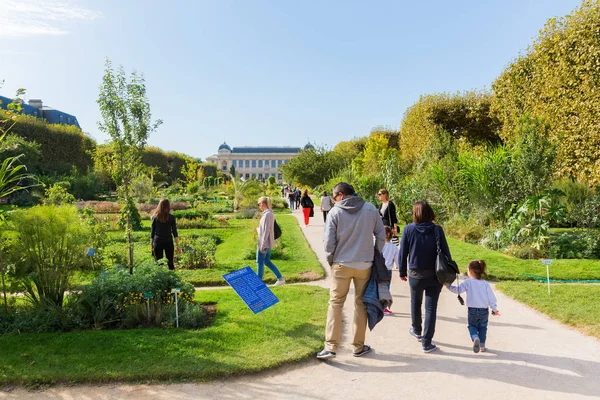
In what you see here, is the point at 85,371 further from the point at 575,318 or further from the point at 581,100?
the point at 581,100

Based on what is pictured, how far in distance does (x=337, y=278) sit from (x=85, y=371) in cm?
276

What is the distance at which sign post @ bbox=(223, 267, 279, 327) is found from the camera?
5.35 meters

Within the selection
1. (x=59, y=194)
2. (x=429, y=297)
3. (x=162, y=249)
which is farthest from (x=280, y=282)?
(x=59, y=194)

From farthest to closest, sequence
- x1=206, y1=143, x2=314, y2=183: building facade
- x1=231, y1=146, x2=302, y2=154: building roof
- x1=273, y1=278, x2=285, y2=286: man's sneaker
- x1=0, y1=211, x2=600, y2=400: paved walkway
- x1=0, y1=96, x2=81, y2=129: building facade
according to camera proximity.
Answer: x1=231, y1=146, x2=302, y2=154: building roof < x1=206, y1=143, x2=314, y2=183: building facade < x1=0, y1=96, x2=81, y2=129: building facade < x1=273, y1=278, x2=285, y2=286: man's sneaker < x1=0, y1=211, x2=600, y2=400: paved walkway

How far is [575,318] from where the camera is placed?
5785 millimetres

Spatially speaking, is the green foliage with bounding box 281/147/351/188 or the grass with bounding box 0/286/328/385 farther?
the green foliage with bounding box 281/147/351/188

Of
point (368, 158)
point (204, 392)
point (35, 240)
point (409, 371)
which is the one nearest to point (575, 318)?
point (409, 371)

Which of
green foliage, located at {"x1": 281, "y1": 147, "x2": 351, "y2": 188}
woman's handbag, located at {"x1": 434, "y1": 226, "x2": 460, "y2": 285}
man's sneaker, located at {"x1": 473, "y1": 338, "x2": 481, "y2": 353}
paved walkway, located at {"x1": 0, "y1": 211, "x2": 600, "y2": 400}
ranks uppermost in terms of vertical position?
green foliage, located at {"x1": 281, "y1": 147, "x2": 351, "y2": 188}

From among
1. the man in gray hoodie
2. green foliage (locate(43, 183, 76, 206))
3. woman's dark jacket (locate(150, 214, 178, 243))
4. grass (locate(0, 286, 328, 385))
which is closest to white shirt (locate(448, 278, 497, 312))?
the man in gray hoodie

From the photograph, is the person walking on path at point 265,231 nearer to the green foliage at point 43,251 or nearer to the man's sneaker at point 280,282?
the man's sneaker at point 280,282

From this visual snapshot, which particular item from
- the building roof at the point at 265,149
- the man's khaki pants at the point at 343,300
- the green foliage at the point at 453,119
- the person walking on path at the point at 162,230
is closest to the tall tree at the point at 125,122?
the person walking on path at the point at 162,230

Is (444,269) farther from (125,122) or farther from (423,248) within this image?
(125,122)

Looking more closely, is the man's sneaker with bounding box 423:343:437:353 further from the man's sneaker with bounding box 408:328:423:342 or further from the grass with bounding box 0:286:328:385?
the grass with bounding box 0:286:328:385

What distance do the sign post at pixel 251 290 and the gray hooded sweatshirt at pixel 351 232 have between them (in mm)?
1391
